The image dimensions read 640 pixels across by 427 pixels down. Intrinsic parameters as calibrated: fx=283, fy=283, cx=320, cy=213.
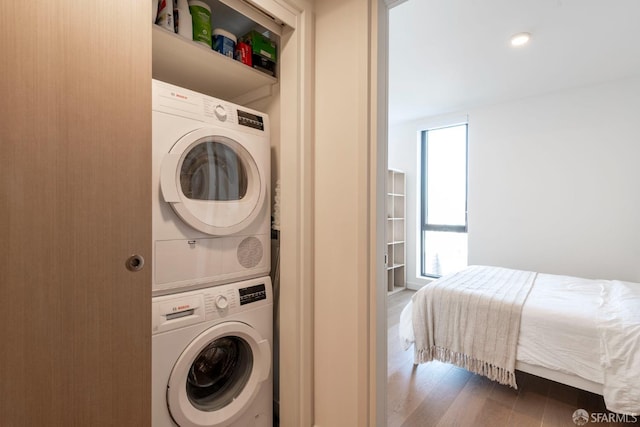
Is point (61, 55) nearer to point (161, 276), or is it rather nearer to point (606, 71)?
point (161, 276)

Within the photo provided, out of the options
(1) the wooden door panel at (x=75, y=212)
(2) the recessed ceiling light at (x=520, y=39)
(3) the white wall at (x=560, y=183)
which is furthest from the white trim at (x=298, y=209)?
(3) the white wall at (x=560, y=183)

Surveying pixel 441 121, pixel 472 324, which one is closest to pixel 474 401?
pixel 472 324

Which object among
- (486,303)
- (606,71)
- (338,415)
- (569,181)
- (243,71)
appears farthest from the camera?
(569,181)

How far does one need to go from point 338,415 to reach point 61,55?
1.69 meters

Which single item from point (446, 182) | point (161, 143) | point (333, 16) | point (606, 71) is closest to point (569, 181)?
point (606, 71)

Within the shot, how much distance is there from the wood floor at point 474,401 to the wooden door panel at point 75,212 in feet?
5.23

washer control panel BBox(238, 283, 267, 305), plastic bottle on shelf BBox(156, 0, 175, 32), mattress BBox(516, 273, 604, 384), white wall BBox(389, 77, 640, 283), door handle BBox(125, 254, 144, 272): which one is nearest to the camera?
door handle BBox(125, 254, 144, 272)

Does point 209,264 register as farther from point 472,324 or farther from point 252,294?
point 472,324

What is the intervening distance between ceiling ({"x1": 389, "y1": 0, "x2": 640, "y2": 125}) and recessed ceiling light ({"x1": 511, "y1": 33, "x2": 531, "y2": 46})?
41mm

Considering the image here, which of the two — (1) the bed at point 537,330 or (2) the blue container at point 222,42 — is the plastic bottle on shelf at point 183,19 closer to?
(2) the blue container at point 222,42

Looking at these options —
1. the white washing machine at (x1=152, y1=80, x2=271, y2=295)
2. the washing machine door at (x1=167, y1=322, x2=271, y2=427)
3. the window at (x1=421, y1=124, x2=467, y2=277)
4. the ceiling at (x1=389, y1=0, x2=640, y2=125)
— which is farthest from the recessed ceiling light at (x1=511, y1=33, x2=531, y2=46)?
the washing machine door at (x1=167, y1=322, x2=271, y2=427)

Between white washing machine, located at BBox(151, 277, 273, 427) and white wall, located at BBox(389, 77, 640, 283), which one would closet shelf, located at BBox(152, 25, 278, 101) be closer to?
white washing machine, located at BBox(151, 277, 273, 427)

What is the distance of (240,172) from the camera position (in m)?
1.44

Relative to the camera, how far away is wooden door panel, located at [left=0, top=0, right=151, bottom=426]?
69cm
